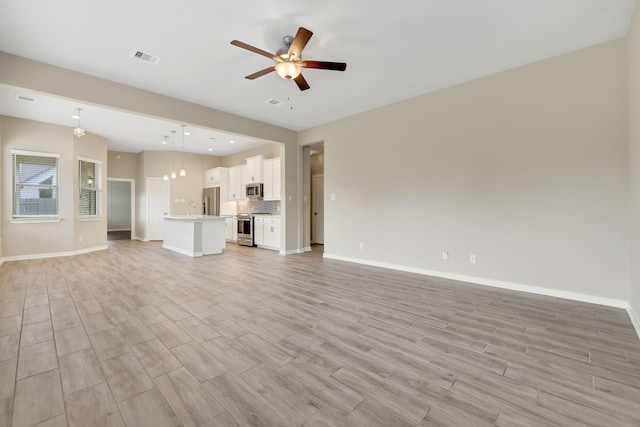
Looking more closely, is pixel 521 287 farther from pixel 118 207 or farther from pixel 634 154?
pixel 118 207

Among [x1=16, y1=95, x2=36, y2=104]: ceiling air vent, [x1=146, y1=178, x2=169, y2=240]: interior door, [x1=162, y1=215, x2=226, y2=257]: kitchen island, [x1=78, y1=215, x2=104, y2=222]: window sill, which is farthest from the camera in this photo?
[x1=146, y1=178, x2=169, y2=240]: interior door

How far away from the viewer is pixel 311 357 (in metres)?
2.11

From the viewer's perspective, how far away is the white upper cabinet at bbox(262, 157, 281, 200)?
748 cm

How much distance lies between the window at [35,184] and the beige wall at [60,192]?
0.34ft

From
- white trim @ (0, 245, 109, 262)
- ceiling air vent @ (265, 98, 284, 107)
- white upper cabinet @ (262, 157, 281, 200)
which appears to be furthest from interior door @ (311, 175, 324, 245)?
white trim @ (0, 245, 109, 262)

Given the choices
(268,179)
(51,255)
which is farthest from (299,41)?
(51,255)

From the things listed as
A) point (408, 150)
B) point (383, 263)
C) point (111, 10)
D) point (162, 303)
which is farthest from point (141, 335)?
point (408, 150)

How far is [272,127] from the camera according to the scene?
6.38m

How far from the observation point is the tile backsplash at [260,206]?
26.5 feet

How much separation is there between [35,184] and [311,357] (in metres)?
7.77

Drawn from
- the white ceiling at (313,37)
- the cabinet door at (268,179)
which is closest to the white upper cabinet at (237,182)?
the cabinet door at (268,179)

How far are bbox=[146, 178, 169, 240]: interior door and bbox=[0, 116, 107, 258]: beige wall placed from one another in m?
2.08

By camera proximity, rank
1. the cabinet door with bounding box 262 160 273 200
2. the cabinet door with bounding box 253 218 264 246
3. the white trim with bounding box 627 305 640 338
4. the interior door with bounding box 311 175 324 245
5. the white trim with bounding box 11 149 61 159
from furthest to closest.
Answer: the interior door with bounding box 311 175 324 245, the cabinet door with bounding box 253 218 264 246, the cabinet door with bounding box 262 160 273 200, the white trim with bounding box 11 149 61 159, the white trim with bounding box 627 305 640 338

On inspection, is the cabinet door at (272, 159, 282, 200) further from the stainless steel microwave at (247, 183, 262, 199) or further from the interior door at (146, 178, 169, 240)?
the interior door at (146, 178, 169, 240)
